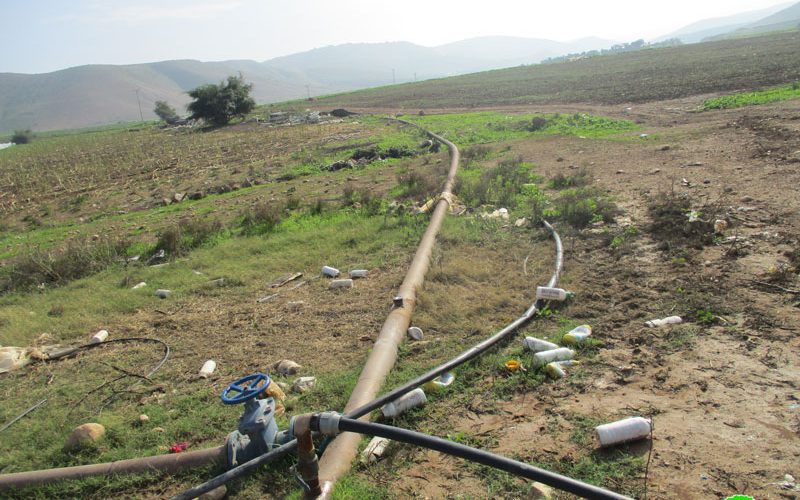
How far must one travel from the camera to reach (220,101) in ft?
125

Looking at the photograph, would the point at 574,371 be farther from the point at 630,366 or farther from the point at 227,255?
the point at 227,255

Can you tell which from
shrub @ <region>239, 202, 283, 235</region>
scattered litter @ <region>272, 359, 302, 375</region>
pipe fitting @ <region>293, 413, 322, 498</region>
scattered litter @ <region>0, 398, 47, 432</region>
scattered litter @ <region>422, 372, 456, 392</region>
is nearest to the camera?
pipe fitting @ <region>293, 413, 322, 498</region>

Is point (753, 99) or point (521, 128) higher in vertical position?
point (753, 99)

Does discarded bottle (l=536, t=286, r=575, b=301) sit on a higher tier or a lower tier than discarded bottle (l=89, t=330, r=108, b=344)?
higher

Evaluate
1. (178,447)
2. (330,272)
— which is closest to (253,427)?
(178,447)

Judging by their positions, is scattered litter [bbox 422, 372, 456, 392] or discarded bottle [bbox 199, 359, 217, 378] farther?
discarded bottle [bbox 199, 359, 217, 378]

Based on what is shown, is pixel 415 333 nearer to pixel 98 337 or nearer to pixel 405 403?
pixel 405 403

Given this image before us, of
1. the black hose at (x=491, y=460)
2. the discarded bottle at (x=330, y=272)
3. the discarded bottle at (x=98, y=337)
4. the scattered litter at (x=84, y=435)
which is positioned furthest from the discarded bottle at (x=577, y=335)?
the discarded bottle at (x=98, y=337)

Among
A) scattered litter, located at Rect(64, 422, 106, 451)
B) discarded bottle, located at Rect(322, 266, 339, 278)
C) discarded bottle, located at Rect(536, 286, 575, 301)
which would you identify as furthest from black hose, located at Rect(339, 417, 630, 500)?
discarded bottle, located at Rect(322, 266, 339, 278)

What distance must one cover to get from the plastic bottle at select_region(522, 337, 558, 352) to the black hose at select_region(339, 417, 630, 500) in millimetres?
1667

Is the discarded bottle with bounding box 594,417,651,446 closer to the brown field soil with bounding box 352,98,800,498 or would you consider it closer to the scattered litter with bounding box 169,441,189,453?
the brown field soil with bounding box 352,98,800,498

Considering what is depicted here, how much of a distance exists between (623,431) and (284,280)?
15.0 feet

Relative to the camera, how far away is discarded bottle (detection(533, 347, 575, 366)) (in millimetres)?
3561

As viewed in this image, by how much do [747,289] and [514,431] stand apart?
2.68 metres
